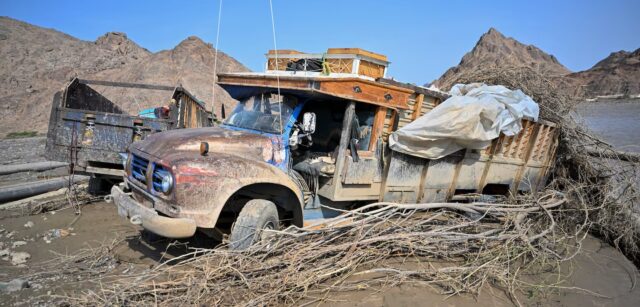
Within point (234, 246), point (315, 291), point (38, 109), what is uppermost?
point (234, 246)

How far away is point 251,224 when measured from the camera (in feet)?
12.2

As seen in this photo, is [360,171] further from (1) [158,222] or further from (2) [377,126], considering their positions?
(1) [158,222]

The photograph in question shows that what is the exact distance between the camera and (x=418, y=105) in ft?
16.5

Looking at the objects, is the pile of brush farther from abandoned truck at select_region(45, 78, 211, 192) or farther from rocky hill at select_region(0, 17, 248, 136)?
rocky hill at select_region(0, 17, 248, 136)

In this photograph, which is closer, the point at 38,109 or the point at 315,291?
the point at 315,291

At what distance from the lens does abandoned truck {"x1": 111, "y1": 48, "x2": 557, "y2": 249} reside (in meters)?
3.51

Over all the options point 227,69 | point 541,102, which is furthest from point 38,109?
point 541,102

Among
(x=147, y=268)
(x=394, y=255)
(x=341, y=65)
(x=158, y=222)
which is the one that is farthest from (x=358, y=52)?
(x=147, y=268)

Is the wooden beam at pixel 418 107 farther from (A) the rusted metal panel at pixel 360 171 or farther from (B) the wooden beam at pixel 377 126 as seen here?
(A) the rusted metal panel at pixel 360 171

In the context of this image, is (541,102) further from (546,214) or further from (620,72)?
(620,72)

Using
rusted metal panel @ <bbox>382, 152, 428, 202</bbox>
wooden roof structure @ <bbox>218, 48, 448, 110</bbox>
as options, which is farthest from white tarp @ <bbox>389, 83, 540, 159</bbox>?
wooden roof structure @ <bbox>218, 48, 448, 110</bbox>

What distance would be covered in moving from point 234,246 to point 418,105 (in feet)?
9.90

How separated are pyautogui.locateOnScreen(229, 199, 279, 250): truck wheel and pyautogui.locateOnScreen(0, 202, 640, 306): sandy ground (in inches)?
18.6

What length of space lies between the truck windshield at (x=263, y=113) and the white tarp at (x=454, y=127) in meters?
1.40
